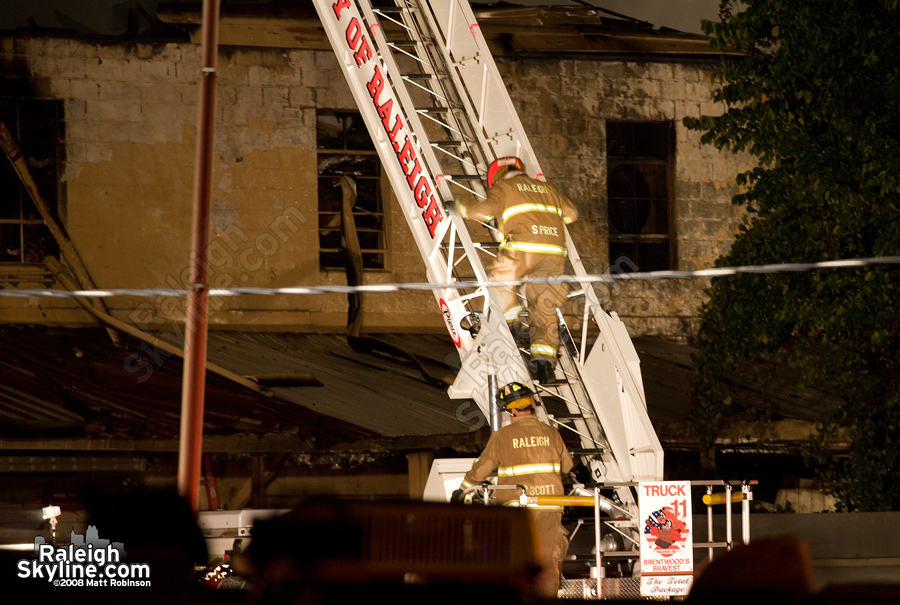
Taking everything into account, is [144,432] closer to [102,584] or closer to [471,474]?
[471,474]

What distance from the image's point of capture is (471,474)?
7145mm

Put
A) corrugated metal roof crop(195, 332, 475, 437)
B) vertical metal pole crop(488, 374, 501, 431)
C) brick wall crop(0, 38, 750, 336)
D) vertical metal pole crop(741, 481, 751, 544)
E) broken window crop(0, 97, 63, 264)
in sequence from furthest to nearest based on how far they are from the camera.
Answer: brick wall crop(0, 38, 750, 336) < broken window crop(0, 97, 63, 264) < corrugated metal roof crop(195, 332, 475, 437) < vertical metal pole crop(488, 374, 501, 431) < vertical metal pole crop(741, 481, 751, 544)

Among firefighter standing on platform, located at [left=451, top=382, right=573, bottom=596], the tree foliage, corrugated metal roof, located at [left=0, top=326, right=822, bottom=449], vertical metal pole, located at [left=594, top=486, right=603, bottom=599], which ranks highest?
the tree foliage

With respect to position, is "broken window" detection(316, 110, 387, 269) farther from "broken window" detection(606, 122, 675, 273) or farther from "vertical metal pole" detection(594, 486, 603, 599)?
"vertical metal pole" detection(594, 486, 603, 599)

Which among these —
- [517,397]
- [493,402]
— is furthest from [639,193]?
[517,397]

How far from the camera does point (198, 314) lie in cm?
541

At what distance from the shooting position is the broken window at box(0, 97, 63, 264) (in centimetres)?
1184

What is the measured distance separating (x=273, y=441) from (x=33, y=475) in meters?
3.04

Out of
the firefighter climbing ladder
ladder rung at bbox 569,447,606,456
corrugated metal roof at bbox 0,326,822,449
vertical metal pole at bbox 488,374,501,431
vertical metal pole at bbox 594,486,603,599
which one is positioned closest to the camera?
vertical metal pole at bbox 594,486,603,599

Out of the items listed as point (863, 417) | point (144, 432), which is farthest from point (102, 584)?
point (863, 417)

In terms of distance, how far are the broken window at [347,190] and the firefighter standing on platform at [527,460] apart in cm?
578

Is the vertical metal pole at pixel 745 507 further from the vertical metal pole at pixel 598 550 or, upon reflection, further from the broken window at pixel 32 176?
the broken window at pixel 32 176

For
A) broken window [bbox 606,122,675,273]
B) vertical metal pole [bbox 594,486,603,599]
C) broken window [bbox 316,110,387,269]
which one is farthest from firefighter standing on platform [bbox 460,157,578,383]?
broken window [bbox 606,122,675,273]

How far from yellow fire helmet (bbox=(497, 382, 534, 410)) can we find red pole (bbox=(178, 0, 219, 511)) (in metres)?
2.45
